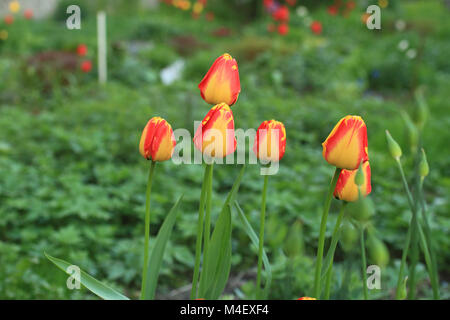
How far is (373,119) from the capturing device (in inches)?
151

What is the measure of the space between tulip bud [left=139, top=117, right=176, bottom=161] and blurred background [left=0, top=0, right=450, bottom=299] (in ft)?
0.93

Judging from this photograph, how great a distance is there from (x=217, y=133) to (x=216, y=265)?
11.6 inches

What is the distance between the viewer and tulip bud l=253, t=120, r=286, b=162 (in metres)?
0.93

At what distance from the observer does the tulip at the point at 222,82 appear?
940 millimetres

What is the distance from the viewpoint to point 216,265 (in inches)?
39.9

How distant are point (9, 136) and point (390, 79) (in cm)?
423

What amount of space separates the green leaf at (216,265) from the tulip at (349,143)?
0.27m

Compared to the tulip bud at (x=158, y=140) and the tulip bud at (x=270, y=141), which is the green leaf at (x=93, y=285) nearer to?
the tulip bud at (x=158, y=140)

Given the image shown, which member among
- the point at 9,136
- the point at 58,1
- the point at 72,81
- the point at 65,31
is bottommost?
the point at 9,136

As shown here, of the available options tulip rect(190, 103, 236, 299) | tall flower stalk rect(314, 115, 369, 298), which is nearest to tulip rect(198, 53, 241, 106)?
tulip rect(190, 103, 236, 299)
